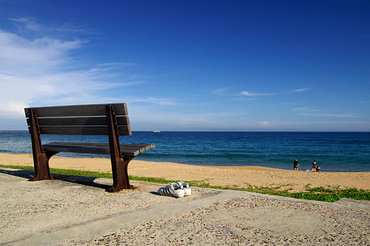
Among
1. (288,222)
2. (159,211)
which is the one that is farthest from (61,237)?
(288,222)

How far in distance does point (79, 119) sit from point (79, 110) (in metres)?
0.21

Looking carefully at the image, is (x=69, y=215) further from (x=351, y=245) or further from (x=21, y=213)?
(x=351, y=245)

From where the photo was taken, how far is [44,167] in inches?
241

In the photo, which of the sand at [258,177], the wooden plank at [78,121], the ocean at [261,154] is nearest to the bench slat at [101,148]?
the wooden plank at [78,121]

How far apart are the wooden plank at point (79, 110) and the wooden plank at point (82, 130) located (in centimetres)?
27

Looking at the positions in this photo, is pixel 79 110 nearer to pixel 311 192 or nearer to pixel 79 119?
pixel 79 119

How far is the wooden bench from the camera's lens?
16.1ft

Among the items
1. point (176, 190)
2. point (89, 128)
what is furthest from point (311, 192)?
point (89, 128)

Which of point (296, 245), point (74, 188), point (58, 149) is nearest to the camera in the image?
point (296, 245)

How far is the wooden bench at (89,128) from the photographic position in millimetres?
4922

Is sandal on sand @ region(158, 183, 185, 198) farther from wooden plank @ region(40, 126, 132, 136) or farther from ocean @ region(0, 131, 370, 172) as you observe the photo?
ocean @ region(0, 131, 370, 172)

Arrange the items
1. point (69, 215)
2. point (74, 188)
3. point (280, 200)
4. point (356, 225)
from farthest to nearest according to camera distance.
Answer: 1. point (74, 188)
2. point (280, 200)
3. point (69, 215)
4. point (356, 225)

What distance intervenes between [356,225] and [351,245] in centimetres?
73

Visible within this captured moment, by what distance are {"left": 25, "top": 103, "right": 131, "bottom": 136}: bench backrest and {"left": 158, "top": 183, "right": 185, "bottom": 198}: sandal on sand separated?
118 cm
